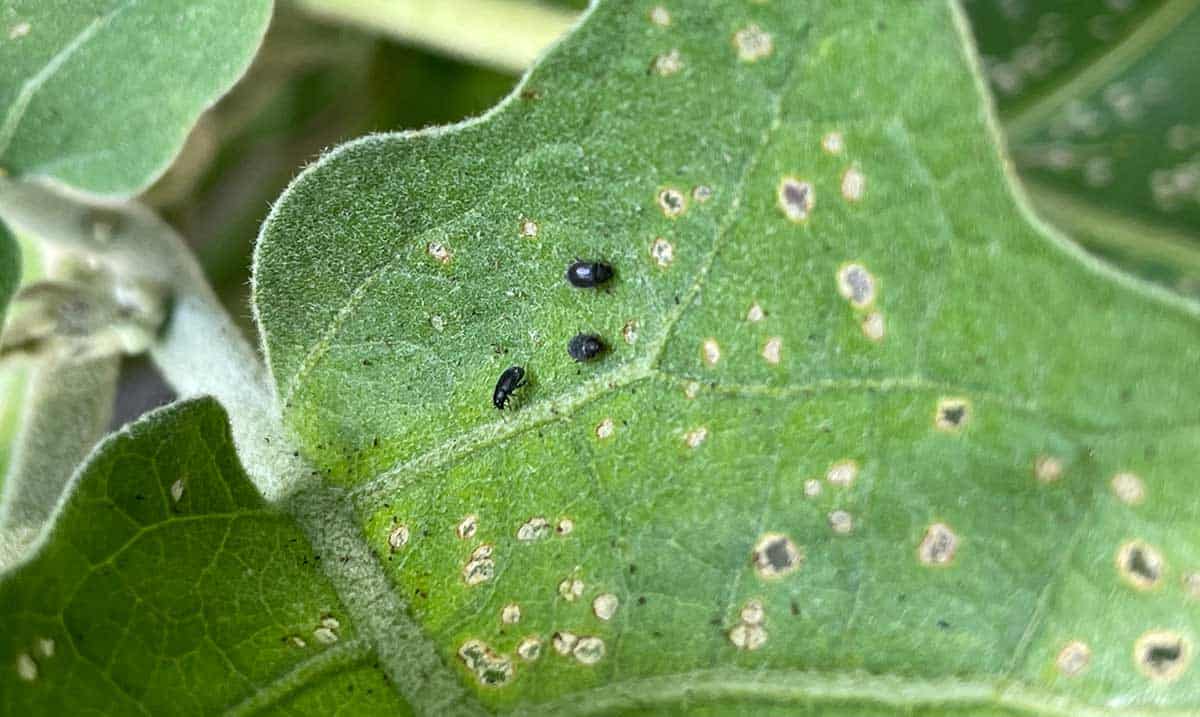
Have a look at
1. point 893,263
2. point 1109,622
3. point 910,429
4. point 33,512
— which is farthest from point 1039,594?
point 33,512

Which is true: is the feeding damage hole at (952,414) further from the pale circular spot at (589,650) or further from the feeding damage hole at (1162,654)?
the pale circular spot at (589,650)

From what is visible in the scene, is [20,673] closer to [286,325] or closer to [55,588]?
[55,588]

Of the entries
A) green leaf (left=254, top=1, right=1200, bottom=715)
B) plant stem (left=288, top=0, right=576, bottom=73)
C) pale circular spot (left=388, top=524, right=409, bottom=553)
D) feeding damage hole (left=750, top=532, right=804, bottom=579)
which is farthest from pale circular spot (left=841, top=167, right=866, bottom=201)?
plant stem (left=288, top=0, right=576, bottom=73)

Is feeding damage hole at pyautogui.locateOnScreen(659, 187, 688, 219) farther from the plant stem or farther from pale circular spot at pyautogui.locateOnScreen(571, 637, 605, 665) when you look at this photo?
the plant stem

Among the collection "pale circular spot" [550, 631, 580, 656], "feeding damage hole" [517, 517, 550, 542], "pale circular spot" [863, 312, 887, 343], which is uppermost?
"pale circular spot" [863, 312, 887, 343]

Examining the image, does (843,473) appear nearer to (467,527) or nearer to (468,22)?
(467,527)

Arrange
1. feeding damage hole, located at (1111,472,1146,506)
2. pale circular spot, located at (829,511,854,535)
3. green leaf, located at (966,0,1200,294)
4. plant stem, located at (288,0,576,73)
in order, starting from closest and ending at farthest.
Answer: feeding damage hole, located at (1111,472,1146,506) < pale circular spot, located at (829,511,854,535) < plant stem, located at (288,0,576,73) < green leaf, located at (966,0,1200,294)
